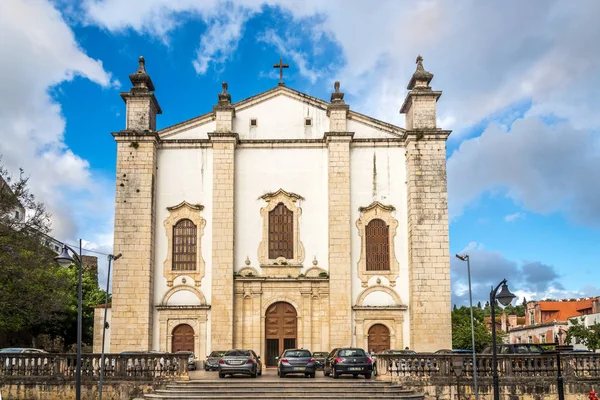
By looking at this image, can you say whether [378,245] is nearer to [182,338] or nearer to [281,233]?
[281,233]

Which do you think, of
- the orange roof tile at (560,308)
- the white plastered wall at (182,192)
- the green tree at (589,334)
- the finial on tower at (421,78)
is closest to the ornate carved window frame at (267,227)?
the white plastered wall at (182,192)

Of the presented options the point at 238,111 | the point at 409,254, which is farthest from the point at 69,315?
the point at 409,254

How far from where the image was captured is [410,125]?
38656 mm

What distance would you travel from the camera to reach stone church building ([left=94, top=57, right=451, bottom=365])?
3534cm

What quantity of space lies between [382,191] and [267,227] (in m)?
6.35

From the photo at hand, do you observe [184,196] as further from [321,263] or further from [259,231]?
[321,263]

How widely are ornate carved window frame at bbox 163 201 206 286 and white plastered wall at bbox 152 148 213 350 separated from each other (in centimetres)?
18

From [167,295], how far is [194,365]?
13.0 feet

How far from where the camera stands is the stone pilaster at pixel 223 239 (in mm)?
35156

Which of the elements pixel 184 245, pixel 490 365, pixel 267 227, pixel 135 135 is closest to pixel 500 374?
pixel 490 365

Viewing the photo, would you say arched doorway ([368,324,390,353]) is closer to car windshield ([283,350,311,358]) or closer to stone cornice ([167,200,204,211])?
car windshield ([283,350,311,358])

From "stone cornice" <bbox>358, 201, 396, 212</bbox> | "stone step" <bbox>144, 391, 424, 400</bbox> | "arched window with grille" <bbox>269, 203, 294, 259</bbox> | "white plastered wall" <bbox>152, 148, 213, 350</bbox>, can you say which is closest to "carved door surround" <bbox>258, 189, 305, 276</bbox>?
"arched window with grille" <bbox>269, 203, 294, 259</bbox>

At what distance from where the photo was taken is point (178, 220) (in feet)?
121

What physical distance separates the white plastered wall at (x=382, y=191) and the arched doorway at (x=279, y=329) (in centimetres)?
359
